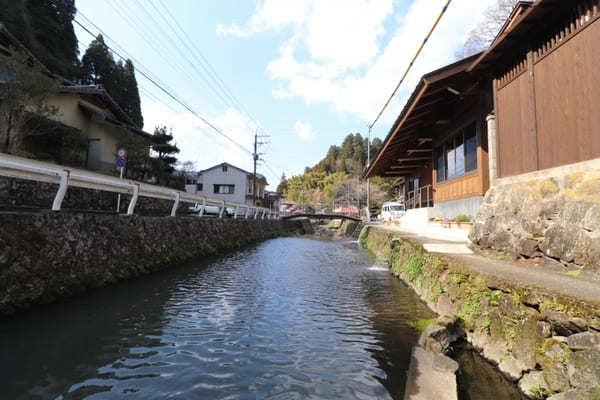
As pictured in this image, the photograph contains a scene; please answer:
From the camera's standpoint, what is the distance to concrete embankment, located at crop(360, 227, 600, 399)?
2.69 metres

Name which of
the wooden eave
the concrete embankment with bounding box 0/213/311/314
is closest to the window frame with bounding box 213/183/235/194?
the concrete embankment with bounding box 0/213/311/314

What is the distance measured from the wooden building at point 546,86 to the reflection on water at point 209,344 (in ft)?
14.0

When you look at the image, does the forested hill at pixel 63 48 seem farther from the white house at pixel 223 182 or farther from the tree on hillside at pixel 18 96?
the white house at pixel 223 182

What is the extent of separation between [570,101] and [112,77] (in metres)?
47.5

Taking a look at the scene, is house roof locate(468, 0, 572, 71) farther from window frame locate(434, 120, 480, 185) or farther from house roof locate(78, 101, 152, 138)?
house roof locate(78, 101, 152, 138)

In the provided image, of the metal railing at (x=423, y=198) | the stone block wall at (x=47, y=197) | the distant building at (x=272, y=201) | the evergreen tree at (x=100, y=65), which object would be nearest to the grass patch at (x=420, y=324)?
the stone block wall at (x=47, y=197)

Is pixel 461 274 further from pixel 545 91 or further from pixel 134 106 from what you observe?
pixel 134 106

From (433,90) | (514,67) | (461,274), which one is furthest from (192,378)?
(433,90)

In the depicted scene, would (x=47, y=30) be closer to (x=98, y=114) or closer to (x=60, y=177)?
(x=98, y=114)

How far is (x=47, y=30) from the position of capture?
102 ft

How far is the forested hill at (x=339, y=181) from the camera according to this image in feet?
227

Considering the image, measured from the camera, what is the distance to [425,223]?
14469 millimetres

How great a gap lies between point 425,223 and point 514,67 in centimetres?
862

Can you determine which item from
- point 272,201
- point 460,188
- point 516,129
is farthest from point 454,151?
point 272,201
